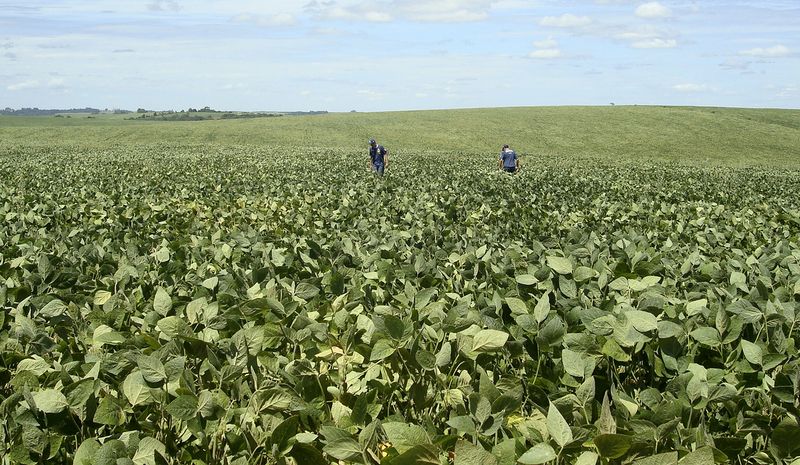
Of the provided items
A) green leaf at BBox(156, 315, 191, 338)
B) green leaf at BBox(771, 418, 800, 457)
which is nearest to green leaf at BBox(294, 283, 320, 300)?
green leaf at BBox(156, 315, 191, 338)

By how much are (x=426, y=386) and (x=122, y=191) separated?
42.2 ft

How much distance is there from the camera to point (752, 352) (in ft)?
9.27

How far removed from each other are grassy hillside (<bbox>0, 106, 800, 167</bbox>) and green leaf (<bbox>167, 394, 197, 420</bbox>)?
52301 mm

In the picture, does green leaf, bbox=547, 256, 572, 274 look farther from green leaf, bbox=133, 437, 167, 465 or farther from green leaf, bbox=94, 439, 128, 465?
green leaf, bbox=94, 439, 128, 465

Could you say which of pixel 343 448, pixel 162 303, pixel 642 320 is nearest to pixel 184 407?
pixel 343 448

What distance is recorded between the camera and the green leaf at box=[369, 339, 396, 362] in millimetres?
2754

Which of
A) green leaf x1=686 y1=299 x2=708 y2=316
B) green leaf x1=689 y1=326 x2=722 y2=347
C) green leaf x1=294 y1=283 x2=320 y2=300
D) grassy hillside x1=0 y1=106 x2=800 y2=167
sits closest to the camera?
green leaf x1=689 y1=326 x2=722 y2=347

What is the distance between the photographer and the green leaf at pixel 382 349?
9.04ft

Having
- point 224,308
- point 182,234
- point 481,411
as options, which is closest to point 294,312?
point 224,308

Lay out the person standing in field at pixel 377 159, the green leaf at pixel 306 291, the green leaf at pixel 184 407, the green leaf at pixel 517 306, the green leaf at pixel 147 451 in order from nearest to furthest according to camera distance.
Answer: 1. the green leaf at pixel 147 451
2. the green leaf at pixel 184 407
3. the green leaf at pixel 517 306
4. the green leaf at pixel 306 291
5. the person standing in field at pixel 377 159

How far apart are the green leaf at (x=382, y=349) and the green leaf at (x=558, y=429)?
0.85 metres

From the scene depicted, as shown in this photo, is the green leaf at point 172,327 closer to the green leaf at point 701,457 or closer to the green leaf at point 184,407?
the green leaf at point 184,407

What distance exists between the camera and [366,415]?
2602 millimetres

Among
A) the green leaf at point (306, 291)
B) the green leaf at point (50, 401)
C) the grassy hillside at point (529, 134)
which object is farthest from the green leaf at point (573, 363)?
the grassy hillside at point (529, 134)
